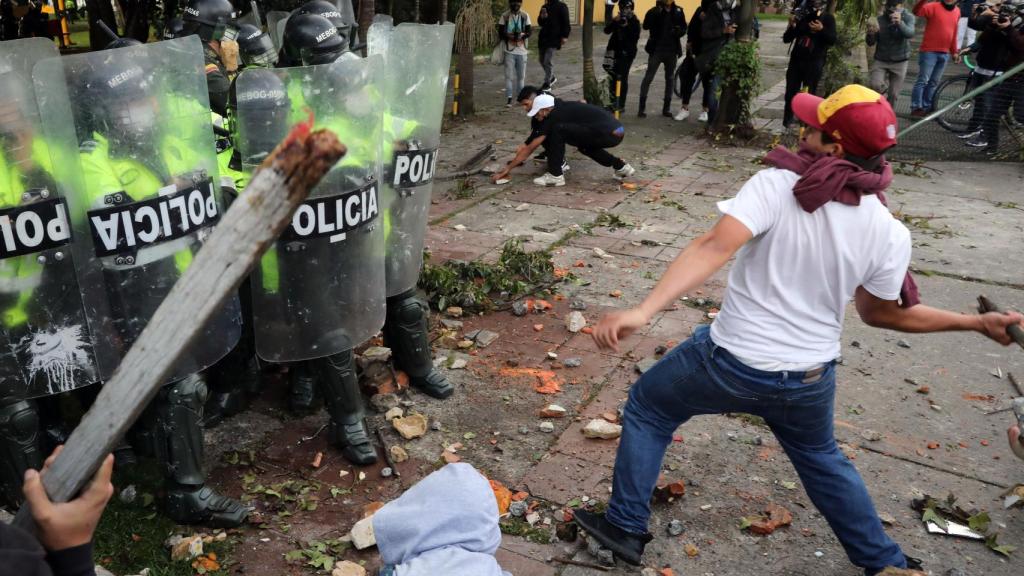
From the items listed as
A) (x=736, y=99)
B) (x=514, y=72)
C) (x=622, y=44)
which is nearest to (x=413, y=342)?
(x=736, y=99)

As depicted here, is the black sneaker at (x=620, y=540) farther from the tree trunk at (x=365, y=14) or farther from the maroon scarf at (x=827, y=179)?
the tree trunk at (x=365, y=14)

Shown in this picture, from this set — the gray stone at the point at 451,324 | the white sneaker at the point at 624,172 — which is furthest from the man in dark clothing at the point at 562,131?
the gray stone at the point at 451,324

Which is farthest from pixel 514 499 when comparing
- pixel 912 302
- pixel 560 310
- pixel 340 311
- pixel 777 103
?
pixel 777 103

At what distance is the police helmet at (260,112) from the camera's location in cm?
329

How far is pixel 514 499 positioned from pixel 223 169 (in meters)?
1.89

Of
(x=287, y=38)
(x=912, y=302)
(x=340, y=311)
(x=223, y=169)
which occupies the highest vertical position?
(x=287, y=38)

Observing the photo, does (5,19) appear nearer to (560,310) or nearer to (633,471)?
(560,310)

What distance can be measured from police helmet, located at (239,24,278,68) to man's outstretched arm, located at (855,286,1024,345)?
10.2ft

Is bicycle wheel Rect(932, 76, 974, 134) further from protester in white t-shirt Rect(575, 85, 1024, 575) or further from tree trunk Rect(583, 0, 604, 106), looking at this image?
protester in white t-shirt Rect(575, 85, 1024, 575)

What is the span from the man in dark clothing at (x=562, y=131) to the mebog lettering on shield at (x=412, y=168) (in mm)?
4568

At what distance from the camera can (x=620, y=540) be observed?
3.27 metres

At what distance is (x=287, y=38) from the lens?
3.78 meters

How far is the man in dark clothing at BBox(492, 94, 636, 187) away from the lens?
876 cm

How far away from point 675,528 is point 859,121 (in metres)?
1.77
